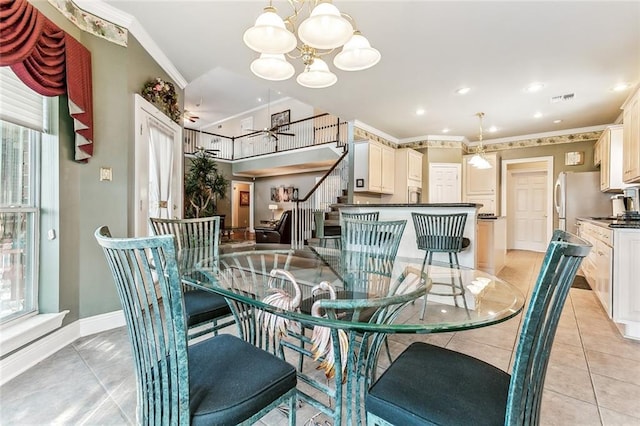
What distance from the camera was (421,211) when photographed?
3.58 meters

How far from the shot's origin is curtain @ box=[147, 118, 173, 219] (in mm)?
3178

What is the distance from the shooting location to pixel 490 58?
3174 mm

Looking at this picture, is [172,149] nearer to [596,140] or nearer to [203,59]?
[203,59]

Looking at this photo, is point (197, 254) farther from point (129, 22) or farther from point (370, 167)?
point (370, 167)

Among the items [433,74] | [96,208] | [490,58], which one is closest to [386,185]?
[433,74]

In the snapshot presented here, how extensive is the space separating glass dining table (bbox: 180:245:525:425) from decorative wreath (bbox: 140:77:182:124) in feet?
6.37

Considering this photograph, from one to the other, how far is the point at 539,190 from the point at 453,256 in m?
5.72

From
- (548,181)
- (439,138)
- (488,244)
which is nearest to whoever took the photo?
(488,244)

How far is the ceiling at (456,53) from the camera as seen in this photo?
2.44 metres

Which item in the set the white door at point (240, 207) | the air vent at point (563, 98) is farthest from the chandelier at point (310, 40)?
the white door at point (240, 207)

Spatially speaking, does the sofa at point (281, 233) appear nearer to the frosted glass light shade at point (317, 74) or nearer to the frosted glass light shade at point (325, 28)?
the frosted glass light shade at point (317, 74)

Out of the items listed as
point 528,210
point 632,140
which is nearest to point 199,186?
point 632,140

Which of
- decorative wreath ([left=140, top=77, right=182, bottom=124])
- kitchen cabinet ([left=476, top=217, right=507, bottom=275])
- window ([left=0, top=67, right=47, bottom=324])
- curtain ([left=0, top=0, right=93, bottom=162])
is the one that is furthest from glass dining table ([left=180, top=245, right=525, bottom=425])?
kitchen cabinet ([left=476, top=217, right=507, bottom=275])

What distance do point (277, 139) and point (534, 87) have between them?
6.19 meters
